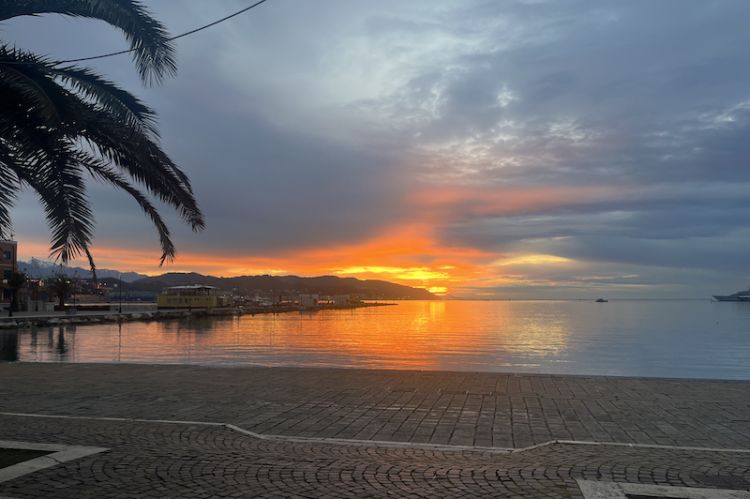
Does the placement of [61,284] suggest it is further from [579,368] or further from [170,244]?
[170,244]

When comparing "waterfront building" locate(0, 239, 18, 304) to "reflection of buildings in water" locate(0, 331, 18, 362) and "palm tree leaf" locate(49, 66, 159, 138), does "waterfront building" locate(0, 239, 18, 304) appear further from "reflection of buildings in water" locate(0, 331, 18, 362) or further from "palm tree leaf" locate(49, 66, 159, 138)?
"palm tree leaf" locate(49, 66, 159, 138)

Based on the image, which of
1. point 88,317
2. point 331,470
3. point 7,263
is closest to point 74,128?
point 331,470

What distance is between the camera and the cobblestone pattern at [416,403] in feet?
Answer: 24.3

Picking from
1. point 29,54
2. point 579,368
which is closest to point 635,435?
point 29,54

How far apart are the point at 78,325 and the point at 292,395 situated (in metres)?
60.2

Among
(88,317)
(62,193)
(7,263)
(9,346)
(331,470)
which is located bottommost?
(9,346)

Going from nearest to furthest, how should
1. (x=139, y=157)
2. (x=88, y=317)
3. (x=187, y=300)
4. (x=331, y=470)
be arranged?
1. (x=331, y=470)
2. (x=139, y=157)
3. (x=88, y=317)
4. (x=187, y=300)

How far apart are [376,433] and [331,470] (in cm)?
189

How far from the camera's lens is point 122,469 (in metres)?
5.48

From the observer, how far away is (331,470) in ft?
18.0

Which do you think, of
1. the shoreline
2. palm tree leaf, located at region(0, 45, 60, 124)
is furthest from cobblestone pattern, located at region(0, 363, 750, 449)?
the shoreline

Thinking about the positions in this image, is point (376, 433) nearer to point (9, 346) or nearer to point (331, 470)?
point (331, 470)

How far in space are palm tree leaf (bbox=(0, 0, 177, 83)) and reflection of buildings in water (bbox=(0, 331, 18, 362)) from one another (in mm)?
22704

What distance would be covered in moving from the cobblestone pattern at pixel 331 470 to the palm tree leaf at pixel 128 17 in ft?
13.7
